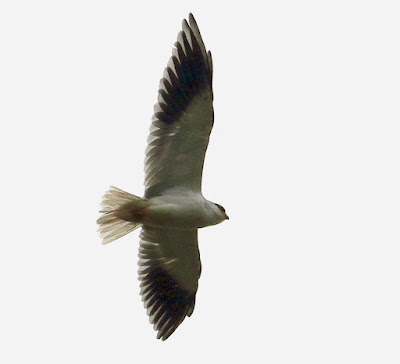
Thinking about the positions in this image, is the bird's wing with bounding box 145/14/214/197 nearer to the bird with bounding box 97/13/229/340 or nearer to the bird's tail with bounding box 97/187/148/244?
the bird with bounding box 97/13/229/340

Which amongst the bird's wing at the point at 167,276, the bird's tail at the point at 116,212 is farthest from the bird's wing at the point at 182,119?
the bird's wing at the point at 167,276

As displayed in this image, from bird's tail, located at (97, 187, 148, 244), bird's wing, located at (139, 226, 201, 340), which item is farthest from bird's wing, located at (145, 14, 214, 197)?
bird's wing, located at (139, 226, 201, 340)

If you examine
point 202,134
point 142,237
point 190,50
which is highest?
point 190,50

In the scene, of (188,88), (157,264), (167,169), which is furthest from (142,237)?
(188,88)

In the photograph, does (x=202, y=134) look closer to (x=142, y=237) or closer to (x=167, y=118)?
(x=167, y=118)

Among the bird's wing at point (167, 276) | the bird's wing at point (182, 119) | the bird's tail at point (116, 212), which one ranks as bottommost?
the bird's wing at point (167, 276)

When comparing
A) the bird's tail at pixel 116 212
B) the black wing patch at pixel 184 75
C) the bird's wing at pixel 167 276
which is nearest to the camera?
the black wing patch at pixel 184 75

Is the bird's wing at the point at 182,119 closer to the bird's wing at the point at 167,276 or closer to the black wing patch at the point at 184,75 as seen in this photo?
the black wing patch at the point at 184,75

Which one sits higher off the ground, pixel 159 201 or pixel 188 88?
pixel 188 88

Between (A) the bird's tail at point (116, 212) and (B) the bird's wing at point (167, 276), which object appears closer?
(A) the bird's tail at point (116, 212)
